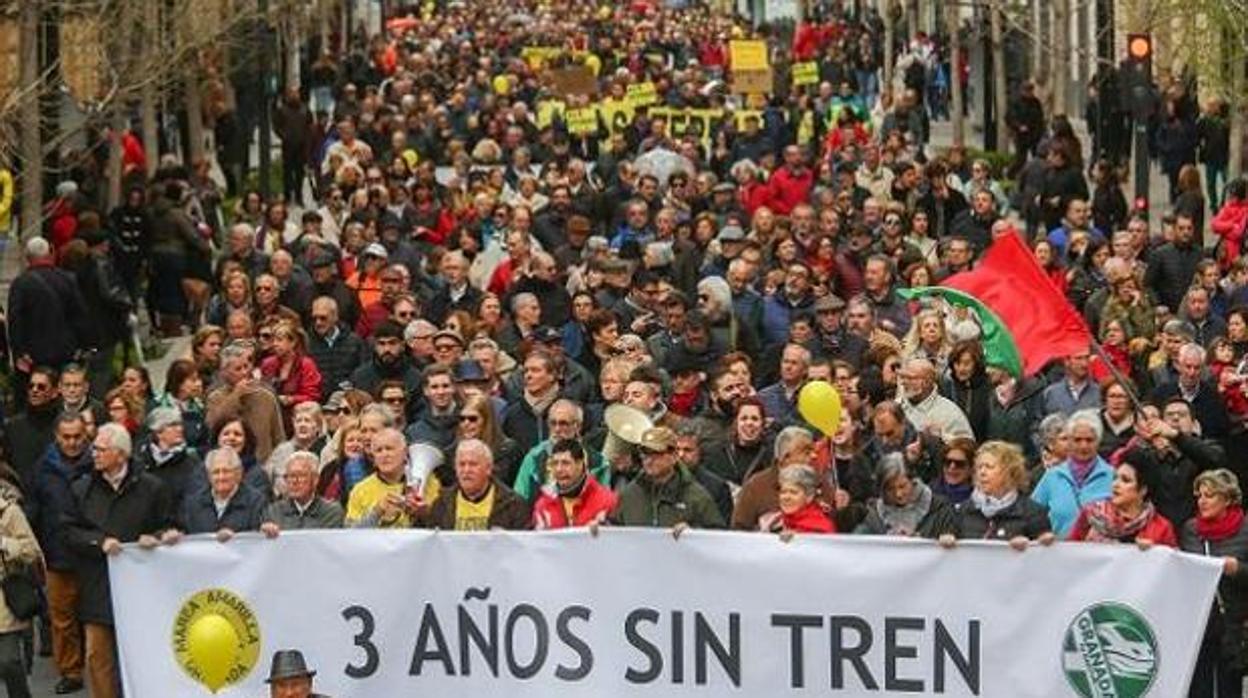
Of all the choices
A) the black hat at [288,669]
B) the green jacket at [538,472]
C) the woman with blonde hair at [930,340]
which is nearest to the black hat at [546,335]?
the woman with blonde hair at [930,340]

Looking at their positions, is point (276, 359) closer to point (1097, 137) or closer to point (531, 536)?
point (531, 536)

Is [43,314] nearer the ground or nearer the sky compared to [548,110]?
nearer the sky

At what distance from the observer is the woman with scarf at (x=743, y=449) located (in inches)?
669

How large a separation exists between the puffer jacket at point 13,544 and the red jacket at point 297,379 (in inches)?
157

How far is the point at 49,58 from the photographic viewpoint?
33.8 meters

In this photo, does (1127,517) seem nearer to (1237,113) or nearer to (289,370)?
(289,370)

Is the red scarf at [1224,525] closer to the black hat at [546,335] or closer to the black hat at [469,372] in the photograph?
the black hat at [469,372]

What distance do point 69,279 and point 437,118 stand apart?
20162 millimetres

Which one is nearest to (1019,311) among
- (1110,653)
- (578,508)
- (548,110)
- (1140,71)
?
(578,508)

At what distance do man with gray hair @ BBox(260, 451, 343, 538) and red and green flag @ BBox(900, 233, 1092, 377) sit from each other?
413 cm

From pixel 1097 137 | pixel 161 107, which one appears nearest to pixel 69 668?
pixel 1097 137

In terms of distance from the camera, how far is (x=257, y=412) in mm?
18797

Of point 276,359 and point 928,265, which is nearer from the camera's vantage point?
point 276,359

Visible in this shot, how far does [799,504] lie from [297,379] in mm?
6045
